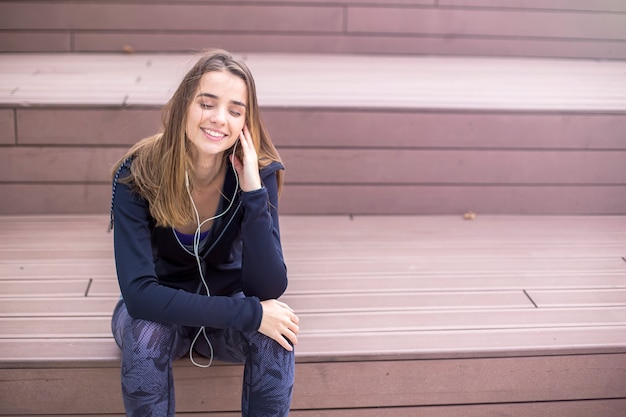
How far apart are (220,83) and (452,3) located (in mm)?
2365

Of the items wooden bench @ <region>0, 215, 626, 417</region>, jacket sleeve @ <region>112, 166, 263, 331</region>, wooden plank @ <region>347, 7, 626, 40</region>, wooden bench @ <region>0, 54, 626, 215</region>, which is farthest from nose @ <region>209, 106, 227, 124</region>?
wooden plank @ <region>347, 7, 626, 40</region>

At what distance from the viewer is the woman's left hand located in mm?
1597

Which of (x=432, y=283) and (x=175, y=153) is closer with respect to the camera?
(x=175, y=153)

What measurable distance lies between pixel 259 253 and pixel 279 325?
17 centimetres

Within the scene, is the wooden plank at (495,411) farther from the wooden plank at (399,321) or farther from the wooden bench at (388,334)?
the wooden plank at (399,321)

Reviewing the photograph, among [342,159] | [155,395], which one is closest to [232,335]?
[155,395]

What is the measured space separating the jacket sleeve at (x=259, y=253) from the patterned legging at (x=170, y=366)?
0.11 meters

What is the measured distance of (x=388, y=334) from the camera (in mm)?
1829

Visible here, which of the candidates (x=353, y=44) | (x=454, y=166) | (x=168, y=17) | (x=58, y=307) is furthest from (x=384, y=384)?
(x=168, y=17)

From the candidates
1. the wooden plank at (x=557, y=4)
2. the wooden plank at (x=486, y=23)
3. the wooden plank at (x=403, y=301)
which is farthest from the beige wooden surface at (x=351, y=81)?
the wooden plank at (x=403, y=301)

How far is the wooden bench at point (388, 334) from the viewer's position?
1.72m

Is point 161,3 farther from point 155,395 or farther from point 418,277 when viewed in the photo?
point 155,395

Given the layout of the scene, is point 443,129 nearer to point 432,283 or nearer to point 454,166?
point 454,166

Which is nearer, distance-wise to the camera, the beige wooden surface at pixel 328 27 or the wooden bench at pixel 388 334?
the wooden bench at pixel 388 334
